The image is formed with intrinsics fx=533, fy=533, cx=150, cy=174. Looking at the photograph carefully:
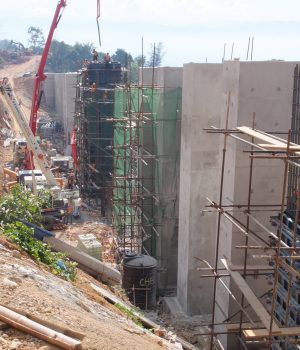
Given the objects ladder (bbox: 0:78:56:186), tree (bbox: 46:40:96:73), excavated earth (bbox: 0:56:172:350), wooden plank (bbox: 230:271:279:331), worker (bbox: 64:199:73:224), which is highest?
tree (bbox: 46:40:96:73)

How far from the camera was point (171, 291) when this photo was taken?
544 inches

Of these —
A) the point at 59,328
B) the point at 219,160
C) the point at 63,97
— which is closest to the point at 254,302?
the point at 59,328

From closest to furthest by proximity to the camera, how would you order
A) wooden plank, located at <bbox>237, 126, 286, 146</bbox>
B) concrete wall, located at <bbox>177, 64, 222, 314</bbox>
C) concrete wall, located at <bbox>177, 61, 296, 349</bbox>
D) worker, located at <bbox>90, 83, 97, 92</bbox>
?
wooden plank, located at <bbox>237, 126, 286, 146</bbox>, concrete wall, located at <bbox>177, 61, 296, 349</bbox>, concrete wall, located at <bbox>177, 64, 222, 314</bbox>, worker, located at <bbox>90, 83, 97, 92</bbox>

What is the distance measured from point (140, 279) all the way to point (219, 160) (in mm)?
3307

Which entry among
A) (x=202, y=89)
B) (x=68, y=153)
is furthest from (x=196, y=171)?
(x=68, y=153)

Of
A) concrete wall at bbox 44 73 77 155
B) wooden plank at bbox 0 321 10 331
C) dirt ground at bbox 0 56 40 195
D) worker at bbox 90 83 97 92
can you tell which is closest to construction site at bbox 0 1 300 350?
wooden plank at bbox 0 321 10 331

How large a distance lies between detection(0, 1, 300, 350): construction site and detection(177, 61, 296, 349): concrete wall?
2cm

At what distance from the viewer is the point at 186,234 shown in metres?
11.8

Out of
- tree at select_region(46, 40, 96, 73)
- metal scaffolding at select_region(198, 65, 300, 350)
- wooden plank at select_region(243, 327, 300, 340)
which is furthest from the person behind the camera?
tree at select_region(46, 40, 96, 73)

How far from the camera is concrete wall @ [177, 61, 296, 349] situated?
30.1ft

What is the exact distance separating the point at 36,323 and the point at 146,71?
11150 mm

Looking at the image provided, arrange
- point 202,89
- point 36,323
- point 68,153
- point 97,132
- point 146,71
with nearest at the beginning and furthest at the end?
point 36,323 → point 202,89 → point 146,71 → point 97,132 → point 68,153

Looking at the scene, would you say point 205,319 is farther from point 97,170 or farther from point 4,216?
point 97,170

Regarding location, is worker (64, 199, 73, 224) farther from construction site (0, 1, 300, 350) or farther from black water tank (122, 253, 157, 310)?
black water tank (122, 253, 157, 310)
